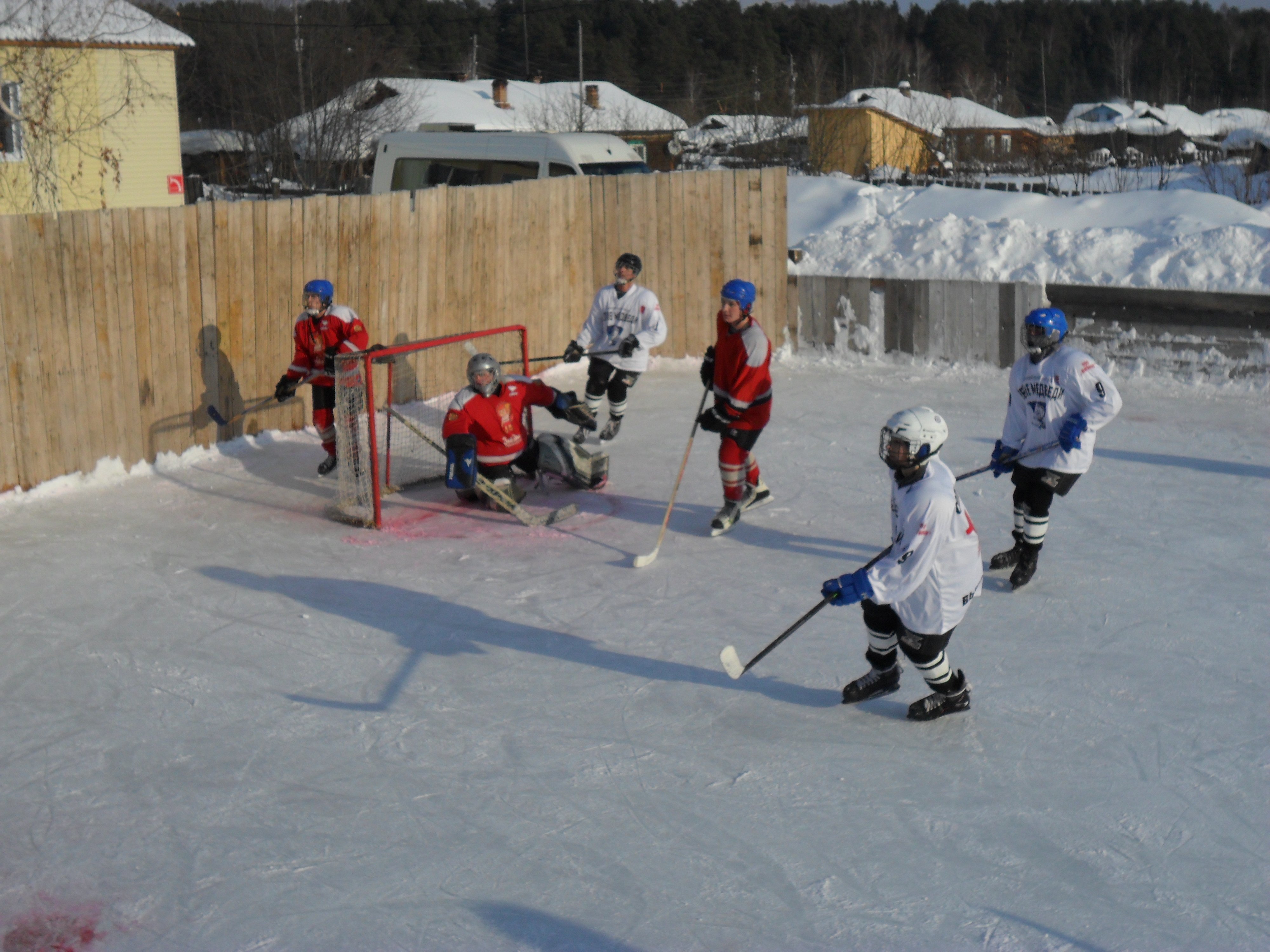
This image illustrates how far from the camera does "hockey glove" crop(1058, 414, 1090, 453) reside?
18.5ft

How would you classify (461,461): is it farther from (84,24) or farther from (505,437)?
(84,24)

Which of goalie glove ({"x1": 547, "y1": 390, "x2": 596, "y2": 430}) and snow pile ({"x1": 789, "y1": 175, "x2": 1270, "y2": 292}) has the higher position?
snow pile ({"x1": 789, "y1": 175, "x2": 1270, "y2": 292})

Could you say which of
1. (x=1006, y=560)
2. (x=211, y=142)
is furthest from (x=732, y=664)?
(x=211, y=142)

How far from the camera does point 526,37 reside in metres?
57.6

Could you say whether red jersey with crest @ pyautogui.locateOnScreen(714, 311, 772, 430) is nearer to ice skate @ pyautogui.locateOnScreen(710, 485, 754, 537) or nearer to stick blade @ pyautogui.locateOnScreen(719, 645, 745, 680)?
ice skate @ pyautogui.locateOnScreen(710, 485, 754, 537)

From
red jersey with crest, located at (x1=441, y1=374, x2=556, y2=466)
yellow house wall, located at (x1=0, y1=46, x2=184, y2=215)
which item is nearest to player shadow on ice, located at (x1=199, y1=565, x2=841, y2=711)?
red jersey with crest, located at (x1=441, y1=374, x2=556, y2=466)

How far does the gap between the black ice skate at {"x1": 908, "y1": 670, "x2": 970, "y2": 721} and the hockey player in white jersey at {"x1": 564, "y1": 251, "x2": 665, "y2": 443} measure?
4.21 m

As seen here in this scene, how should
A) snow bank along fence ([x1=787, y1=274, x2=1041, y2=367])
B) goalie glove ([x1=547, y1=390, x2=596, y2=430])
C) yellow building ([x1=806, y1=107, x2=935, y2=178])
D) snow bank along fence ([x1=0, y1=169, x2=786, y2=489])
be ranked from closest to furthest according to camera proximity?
snow bank along fence ([x1=0, y1=169, x2=786, y2=489])
goalie glove ([x1=547, y1=390, x2=596, y2=430])
snow bank along fence ([x1=787, y1=274, x2=1041, y2=367])
yellow building ([x1=806, y1=107, x2=935, y2=178])

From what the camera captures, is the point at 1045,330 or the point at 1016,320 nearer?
the point at 1045,330

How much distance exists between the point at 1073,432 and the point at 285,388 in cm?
473

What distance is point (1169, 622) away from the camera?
5.44 meters

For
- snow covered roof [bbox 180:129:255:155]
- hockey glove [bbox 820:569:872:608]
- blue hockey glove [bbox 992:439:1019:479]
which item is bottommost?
hockey glove [bbox 820:569:872:608]

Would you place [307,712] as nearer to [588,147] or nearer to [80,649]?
[80,649]

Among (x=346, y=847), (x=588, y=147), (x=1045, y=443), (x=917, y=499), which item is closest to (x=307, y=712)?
(x=346, y=847)
